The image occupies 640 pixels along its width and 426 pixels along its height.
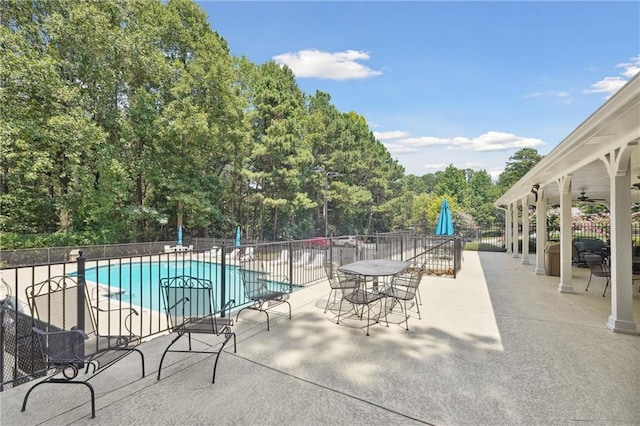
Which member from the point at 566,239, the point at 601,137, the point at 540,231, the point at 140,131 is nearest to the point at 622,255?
the point at 601,137

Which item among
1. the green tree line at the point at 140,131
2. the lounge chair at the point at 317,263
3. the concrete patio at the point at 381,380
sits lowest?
the concrete patio at the point at 381,380

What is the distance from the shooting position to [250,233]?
2436 centimetres

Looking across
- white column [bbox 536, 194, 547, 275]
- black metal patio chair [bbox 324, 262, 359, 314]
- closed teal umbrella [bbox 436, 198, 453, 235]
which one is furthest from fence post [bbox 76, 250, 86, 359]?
closed teal umbrella [bbox 436, 198, 453, 235]

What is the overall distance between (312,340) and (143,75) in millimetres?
18810

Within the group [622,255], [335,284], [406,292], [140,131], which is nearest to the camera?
[622,255]

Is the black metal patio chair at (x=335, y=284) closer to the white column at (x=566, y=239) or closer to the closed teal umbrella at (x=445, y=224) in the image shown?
the white column at (x=566, y=239)

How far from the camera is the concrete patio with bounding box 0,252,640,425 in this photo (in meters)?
2.33

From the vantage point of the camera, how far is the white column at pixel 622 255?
13.8ft

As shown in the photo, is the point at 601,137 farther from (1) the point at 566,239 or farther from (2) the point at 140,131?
(2) the point at 140,131

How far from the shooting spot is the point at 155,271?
40.4 feet

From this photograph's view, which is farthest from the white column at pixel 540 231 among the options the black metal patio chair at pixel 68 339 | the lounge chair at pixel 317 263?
the black metal patio chair at pixel 68 339

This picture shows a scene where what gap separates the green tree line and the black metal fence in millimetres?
3403

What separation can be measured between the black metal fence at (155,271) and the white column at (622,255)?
9.63 feet

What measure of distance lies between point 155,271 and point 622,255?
44.4ft
